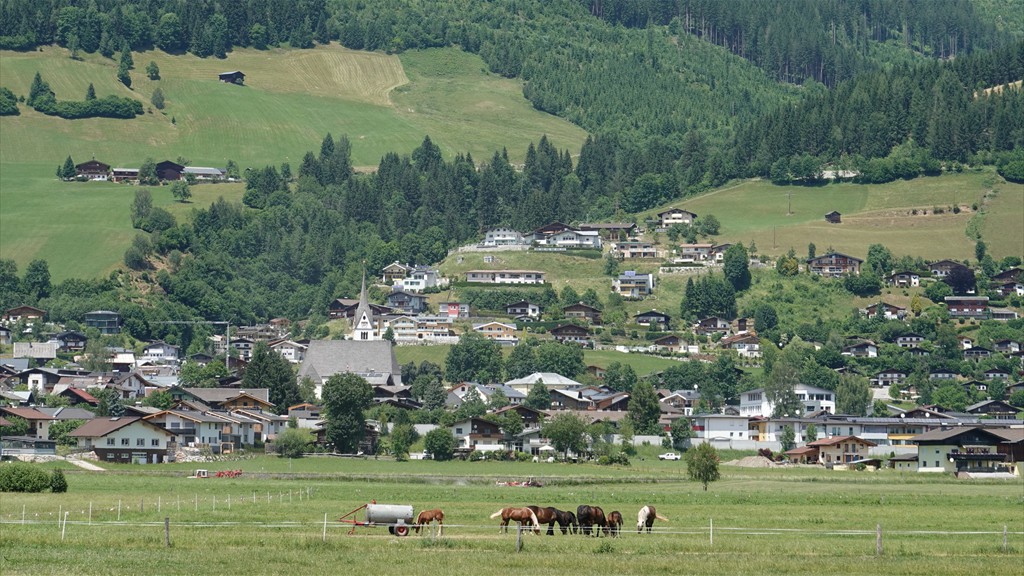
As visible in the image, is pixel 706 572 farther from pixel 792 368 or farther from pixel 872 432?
pixel 792 368

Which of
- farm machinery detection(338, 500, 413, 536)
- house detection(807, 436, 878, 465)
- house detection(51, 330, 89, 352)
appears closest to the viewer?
farm machinery detection(338, 500, 413, 536)

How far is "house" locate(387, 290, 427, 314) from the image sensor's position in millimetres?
186125

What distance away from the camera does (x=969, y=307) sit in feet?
572

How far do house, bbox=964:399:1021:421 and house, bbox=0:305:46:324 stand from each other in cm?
9937

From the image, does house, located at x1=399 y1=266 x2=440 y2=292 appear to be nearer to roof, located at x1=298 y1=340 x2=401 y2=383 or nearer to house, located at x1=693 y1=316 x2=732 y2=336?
roof, located at x1=298 y1=340 x2=401 y2=383

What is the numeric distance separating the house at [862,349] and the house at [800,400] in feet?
50.8

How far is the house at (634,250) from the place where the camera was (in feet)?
646

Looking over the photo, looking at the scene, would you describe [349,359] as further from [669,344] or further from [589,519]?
[589,519]

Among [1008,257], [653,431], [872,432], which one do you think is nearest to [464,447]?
[653,431]

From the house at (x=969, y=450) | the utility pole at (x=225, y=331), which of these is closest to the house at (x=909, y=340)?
the house at (x=969, y=450)

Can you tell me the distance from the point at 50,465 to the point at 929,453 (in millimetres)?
51453

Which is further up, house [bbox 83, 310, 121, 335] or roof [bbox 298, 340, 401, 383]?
house [bbox 83, 310, 121, 335]

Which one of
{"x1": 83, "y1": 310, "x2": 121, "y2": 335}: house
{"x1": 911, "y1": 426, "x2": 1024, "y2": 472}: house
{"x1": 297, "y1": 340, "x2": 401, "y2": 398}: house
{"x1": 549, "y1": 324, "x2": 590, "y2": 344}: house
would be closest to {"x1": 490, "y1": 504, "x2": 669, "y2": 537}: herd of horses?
{"x1": 911, "y1": 426, "x2": 1024, "y2": 472}: house

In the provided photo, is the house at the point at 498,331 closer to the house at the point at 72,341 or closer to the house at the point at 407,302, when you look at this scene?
the house at the point at 407,302
